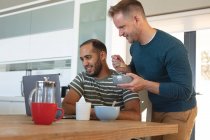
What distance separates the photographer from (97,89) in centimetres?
202

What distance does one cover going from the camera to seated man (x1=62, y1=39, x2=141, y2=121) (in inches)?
72.6

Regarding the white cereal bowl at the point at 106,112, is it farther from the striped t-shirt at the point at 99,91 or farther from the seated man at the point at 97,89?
the striped t-shirt at the point at 99,91

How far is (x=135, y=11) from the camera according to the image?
186 centimetres

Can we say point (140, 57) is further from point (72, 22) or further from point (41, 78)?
point (72, 22)

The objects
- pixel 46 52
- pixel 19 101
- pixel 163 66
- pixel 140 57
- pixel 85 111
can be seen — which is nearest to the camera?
pixel 85 111

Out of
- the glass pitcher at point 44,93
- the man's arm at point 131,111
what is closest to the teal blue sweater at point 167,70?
the man's arm at point 131,111

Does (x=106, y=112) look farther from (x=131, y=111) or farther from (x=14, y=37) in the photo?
(x=14, y=37)

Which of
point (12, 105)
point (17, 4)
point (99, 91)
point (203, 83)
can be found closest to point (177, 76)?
point (99, 91)

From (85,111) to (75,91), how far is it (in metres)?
0.55

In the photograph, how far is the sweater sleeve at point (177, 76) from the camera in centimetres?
158

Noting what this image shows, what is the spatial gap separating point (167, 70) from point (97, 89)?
0.53 m

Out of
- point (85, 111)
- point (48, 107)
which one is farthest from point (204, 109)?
point (48, 107)

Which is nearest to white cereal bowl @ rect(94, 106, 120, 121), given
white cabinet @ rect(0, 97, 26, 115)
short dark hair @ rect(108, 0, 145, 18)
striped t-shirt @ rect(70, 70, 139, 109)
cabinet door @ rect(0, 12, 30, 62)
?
striped t-shirt @ rect(70, 70, 139, 109)

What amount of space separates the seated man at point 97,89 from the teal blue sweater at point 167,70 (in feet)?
0.53
